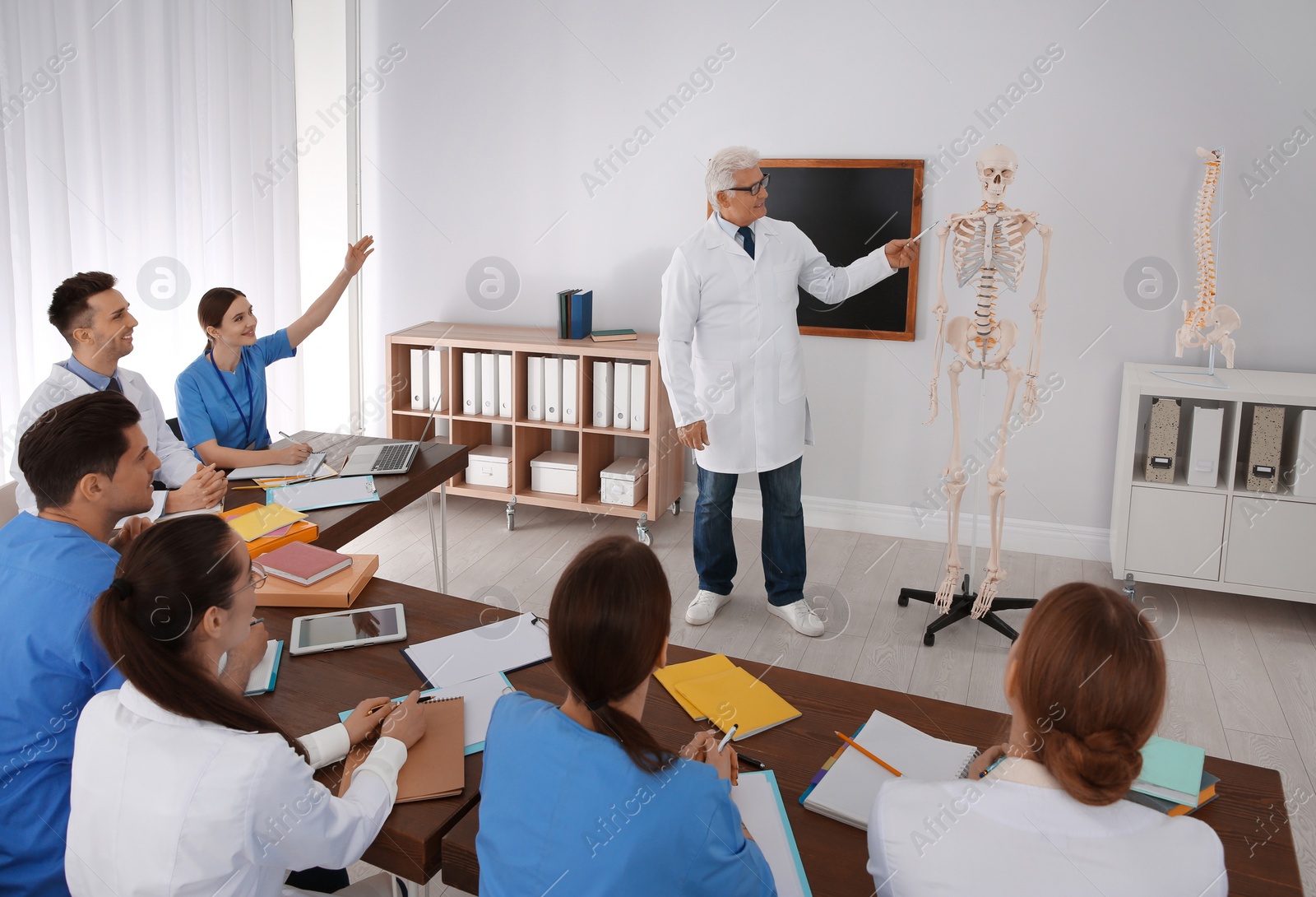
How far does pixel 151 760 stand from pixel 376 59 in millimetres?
4319

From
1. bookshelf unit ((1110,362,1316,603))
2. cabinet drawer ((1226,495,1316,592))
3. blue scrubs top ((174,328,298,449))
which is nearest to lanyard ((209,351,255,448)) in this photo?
blue scrubs top ((174,328,298,449))

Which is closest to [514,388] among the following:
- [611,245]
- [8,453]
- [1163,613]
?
[611,245]

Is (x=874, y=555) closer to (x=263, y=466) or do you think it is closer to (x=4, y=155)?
(x=263, y=466)

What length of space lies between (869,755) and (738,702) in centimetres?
25

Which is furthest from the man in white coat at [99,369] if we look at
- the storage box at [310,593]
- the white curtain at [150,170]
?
the white curtain at [150,170]

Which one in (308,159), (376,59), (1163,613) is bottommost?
(1163,613)

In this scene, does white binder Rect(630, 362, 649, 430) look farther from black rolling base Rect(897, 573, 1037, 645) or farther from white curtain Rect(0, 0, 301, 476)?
white curtain Rect(0, 0, 301, 476)

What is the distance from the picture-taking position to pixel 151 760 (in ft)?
4.13

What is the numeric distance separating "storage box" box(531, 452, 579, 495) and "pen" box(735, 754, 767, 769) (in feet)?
9.97

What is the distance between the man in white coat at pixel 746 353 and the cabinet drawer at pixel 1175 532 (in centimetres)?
129

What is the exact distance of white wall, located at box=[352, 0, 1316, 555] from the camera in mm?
3803

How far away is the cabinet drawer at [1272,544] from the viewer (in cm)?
355

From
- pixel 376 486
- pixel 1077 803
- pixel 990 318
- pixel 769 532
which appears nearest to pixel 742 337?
pixel 769 532

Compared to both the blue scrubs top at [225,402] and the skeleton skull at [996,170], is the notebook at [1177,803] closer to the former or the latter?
the skeleton skull at [996,170]
